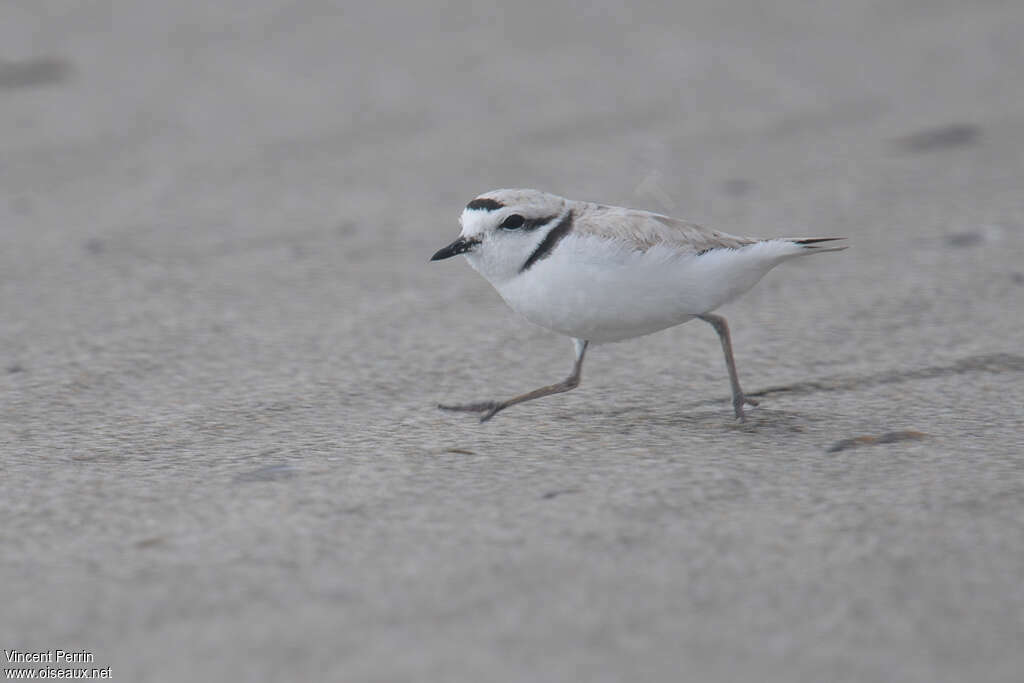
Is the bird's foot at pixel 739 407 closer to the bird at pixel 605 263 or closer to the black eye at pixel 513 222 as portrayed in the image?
the bird at pixel 605 263

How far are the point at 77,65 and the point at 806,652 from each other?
537 cm

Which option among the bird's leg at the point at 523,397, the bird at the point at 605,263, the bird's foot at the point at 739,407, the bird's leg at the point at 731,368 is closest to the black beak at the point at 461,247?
the bird at the point at 605,263

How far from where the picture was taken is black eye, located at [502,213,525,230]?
2.99 m

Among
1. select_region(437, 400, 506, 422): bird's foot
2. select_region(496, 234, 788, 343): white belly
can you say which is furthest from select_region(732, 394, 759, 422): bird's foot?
select_region(437, 400, 506, 422): bird's foot

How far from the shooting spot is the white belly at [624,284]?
285 cm

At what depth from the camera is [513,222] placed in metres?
3.00

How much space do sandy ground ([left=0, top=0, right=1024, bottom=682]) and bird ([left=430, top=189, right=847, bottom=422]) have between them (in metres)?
0.25

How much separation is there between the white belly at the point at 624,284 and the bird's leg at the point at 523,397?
20 cm

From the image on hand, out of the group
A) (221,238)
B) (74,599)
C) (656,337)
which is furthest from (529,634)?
(221,238)

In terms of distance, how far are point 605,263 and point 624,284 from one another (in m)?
0.06

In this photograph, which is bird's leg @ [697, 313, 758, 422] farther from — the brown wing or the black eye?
the black eye

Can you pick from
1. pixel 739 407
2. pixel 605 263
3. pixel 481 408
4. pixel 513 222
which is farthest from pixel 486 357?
pixel 739 407

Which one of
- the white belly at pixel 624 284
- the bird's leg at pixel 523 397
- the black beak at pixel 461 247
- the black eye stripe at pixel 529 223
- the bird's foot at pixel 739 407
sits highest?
the black eye stripe at pixel 529 223

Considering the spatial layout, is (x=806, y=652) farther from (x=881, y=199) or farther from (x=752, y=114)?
(x=752, y=114)
